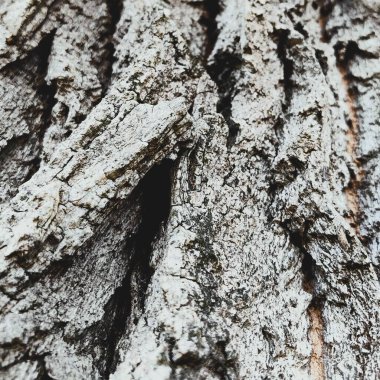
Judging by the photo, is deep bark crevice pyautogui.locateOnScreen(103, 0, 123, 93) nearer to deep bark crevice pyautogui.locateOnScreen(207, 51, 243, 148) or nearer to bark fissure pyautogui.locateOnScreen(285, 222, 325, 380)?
deep bark crevice pyautogui.locateOnScreen(207, 51, 243, 148)

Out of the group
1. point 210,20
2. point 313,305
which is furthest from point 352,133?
point 210,20

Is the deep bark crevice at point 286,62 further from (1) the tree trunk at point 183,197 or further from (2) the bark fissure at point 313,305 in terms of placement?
(2) the bark fissure at point 313,305

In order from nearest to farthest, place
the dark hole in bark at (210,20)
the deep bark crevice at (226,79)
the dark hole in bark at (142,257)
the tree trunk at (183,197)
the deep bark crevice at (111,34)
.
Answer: the tree trunk at (183,197)
the dark hole in bark at (142,257)
the deep bark crevice at (226,79)
the deep bark crevice at (111,34)
the dark hole in bark at (210,20)

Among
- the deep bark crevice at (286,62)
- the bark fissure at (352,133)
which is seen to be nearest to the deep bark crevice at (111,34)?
the deep bark crevice at (286,62)

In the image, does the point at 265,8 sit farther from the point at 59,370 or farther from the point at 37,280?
the point at 59,370

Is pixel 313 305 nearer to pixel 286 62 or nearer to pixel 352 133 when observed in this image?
pixel 352 133

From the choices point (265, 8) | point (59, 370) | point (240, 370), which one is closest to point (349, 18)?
point (265, 8)

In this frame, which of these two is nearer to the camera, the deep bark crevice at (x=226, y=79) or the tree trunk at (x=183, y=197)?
the tree trunk at (x=183, y=197)

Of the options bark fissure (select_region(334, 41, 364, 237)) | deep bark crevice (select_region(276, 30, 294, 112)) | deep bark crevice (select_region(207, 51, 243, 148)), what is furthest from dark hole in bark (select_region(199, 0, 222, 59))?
bark fissure (select_region(334, 41, 364, 237))
